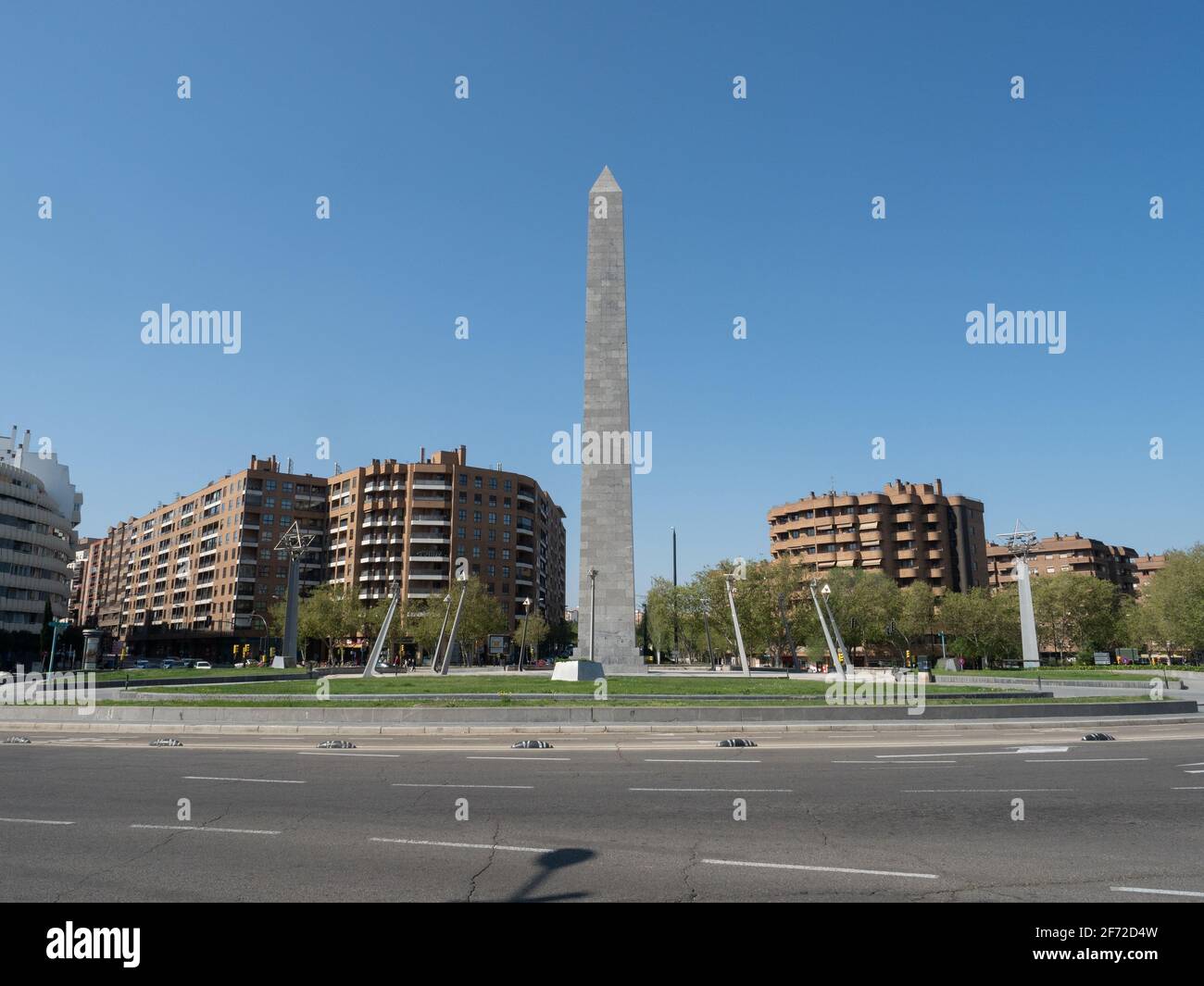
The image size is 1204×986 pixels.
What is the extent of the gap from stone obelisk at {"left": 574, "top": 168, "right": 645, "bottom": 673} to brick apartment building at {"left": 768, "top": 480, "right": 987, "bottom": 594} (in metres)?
76.5

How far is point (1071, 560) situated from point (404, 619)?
121400 mm

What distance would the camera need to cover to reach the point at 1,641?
80938mm

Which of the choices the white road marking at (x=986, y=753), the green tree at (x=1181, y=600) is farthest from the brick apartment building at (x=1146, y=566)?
the white road marking at (x=986, y=753)

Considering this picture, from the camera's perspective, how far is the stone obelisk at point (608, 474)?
152 ft

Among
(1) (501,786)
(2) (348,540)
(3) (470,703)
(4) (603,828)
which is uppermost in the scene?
(2) (348,540)

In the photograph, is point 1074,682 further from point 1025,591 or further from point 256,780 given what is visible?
point 256,780

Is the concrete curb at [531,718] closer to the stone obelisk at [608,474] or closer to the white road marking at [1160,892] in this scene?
the white road marking at [1160,892]

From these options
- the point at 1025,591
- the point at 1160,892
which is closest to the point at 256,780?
the point at 1160,892

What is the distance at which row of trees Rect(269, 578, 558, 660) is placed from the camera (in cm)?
9169

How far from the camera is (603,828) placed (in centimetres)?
874

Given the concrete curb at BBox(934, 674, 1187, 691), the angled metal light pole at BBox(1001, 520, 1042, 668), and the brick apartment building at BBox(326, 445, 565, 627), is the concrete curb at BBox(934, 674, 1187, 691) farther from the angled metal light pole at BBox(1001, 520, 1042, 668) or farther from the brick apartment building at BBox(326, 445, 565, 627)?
the brick apartment building at BBox(326, 445, 565, 627)

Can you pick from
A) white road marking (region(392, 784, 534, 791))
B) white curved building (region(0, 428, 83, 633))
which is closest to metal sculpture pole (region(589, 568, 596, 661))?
white road marking (region(392, 784, 534, 791))

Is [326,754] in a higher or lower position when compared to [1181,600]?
lower
